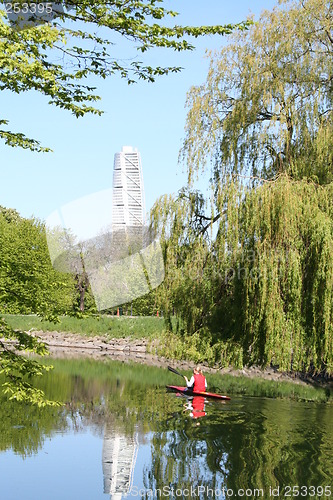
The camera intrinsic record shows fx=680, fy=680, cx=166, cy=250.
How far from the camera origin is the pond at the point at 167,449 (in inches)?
380

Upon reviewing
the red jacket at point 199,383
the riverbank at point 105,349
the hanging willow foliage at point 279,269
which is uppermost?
the hanging willow foliage at point 279,269

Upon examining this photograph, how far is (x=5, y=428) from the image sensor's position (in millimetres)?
13953

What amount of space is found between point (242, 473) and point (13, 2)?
724cm

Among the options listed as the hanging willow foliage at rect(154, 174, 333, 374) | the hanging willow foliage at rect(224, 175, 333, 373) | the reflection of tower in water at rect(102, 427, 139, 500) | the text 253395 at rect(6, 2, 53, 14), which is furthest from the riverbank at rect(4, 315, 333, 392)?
the text 253395 at rect(6, 2, 53, 14)

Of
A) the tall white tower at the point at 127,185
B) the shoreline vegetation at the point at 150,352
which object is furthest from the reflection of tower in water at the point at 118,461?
the tall white tower at the point at 127,185

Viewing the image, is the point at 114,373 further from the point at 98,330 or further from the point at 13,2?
the point at 13,2

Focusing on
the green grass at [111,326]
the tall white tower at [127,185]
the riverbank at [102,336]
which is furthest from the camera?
the green grass at [111,326]

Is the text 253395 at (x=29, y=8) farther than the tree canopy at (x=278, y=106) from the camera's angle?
No

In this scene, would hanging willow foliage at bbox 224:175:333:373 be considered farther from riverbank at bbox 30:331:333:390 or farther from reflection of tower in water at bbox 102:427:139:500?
riverbank at bbox 30:331:333:390

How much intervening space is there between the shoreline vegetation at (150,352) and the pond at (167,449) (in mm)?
1357

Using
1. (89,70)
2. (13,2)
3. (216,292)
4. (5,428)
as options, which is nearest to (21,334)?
(89,70)

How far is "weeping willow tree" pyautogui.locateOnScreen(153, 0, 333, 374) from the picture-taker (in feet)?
46.2

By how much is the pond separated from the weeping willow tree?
1.55 m

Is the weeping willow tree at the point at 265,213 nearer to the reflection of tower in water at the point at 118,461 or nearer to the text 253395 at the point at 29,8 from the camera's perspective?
the reflection of tower in water at the point at 118,461
